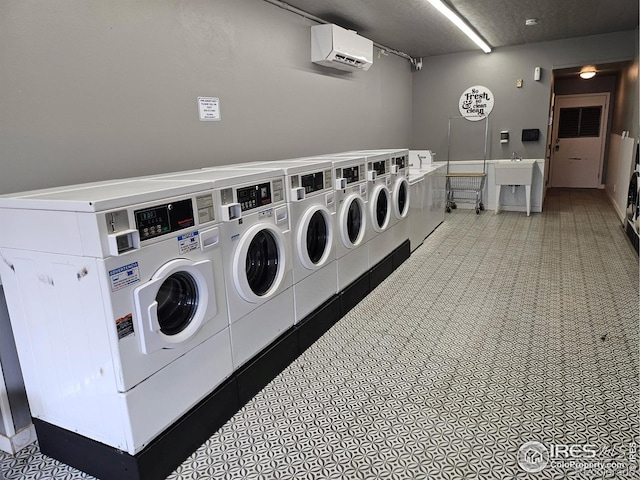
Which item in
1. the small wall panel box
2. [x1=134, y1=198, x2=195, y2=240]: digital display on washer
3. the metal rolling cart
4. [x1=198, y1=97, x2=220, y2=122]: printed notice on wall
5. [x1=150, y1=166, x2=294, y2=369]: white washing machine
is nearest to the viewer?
[x1=134, y1=198, x2=195, y2=240]: digital display on washer

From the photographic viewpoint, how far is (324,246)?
309 cm

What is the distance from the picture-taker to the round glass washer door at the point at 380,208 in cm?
378

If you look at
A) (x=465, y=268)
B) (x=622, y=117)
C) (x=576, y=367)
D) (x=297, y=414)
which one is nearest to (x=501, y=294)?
(x=465, y=268)

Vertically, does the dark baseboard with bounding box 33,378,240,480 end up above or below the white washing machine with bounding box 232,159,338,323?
below

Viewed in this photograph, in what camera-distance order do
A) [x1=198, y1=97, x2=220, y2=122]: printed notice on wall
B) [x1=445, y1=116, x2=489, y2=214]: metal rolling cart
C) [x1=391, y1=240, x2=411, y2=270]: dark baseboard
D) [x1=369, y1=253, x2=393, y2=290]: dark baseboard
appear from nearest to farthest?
[x1=198, y1=97, x2=220, y2=122]: printed notice on wall, [x1=369, y1=253, x2=393, y2=290]: dark baseboard, [x1=391, y1=240, x2=411, y2=270]: dark baseboard, [x1=445, y1=116, x2=489, y2=214]: metal rolling cart

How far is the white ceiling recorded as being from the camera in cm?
432

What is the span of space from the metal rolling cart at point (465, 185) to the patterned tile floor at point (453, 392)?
3.32m

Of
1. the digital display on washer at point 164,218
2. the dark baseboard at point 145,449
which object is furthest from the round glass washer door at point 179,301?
the dark baseboard at point 145,449

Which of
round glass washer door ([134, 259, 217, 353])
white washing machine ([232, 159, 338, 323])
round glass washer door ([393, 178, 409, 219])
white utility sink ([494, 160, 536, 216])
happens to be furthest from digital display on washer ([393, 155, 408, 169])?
white utility sink ([494, 160, 536, 216])

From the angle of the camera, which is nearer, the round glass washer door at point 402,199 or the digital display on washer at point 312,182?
the digital display on washer at point 312,182

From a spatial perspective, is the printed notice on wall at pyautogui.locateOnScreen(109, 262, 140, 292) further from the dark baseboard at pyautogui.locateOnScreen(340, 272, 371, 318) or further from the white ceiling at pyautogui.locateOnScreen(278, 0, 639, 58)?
the white ceiling at pyautogui.locateOnScreen(278, 0, 639, 58)

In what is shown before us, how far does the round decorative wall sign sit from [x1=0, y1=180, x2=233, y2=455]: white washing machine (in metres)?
6.44

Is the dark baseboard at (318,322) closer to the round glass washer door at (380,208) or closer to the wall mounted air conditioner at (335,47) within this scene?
the round glass washer door at (380,208)

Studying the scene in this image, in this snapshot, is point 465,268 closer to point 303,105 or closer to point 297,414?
point 303,105
